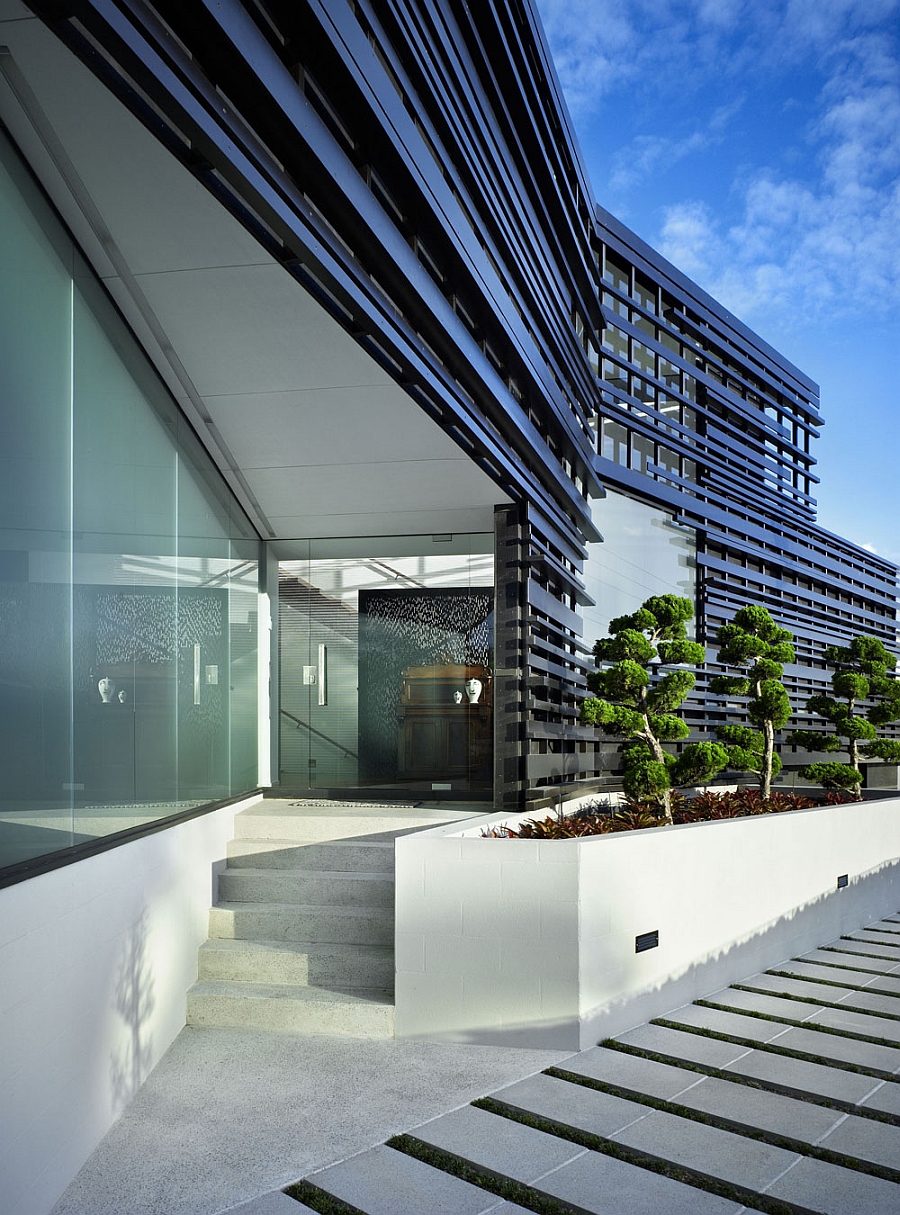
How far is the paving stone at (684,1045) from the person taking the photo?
4.68 metres

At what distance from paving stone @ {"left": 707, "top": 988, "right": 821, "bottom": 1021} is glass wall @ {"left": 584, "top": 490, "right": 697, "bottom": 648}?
4465 millimetres

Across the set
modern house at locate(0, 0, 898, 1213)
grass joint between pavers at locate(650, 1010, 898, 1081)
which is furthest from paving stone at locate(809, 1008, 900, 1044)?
Result: modern house at locate(0, 0, 898, 1213)

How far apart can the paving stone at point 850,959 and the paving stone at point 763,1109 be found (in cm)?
293

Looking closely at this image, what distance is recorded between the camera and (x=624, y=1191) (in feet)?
10.9

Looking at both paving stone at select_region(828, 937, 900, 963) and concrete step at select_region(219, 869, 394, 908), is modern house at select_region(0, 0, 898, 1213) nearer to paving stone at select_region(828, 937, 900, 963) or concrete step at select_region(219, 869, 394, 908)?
concrete step at select_region(219, 869, 394, 908)

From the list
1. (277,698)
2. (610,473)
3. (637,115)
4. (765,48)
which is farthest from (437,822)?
(637,115)

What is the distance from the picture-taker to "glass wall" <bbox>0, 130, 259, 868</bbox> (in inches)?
138

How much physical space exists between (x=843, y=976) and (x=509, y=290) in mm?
5232

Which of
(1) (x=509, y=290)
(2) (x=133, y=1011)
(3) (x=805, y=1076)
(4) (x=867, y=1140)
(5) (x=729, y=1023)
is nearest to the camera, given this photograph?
(4) (x=867, y=1140)

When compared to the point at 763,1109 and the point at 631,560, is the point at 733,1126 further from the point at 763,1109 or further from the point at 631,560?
the point at 631,560

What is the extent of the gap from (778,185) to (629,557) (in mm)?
11273

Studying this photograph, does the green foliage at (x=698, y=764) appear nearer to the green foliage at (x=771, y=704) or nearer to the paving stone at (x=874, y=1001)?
the green foliage at (x=771, y=704)

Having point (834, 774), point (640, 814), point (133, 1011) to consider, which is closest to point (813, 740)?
point (834, 774)

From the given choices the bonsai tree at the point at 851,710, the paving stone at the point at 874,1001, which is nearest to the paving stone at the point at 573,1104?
the paving stone at the point at 874,1001
